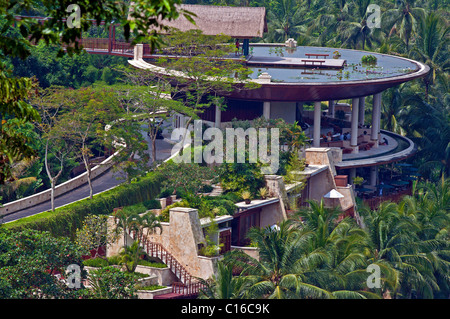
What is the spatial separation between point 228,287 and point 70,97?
19528 mm

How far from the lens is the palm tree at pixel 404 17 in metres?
86.4

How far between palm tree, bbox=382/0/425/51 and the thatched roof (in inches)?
1168

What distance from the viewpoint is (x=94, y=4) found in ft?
61.2

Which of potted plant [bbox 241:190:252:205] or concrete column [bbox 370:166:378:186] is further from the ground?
potted plant [bbox 241:190:252:205]

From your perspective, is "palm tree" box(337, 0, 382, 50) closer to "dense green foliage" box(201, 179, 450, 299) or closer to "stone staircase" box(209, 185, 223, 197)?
"dense green foliage" box(201, 179, 450, 299)

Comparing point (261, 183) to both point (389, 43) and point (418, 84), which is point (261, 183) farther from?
point (389, 43)

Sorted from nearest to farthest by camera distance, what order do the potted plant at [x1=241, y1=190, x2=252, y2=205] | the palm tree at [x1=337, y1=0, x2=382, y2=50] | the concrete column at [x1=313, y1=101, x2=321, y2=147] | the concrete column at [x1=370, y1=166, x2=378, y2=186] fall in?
1. the potted plant at [x1=241, y1=190, x2=252, y2=205]
2. the concrete column at [x1=313, y1=101, x2=321, y2=147]
3. the concrete column at [x1=370, y1=166, x2=378, y2=186]
4. the palm tree at [x1=337, y1=0, x2=382, y2=50]

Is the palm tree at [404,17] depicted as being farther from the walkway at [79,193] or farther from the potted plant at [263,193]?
the potted plant at [263,193]

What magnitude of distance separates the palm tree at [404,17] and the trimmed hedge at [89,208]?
46.8m

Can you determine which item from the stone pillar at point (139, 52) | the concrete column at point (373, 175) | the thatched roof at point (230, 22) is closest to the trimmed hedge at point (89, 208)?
the thatched roof at point (230, 22)

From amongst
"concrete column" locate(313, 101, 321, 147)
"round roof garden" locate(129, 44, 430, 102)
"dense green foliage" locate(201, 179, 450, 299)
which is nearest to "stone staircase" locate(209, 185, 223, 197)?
"dense green foliage" locate(201, 179, 450, 299)

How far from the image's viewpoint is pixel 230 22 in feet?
201

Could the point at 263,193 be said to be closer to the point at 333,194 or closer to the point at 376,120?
the point at 333,194

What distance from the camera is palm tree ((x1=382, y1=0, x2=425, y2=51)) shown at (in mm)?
86438
